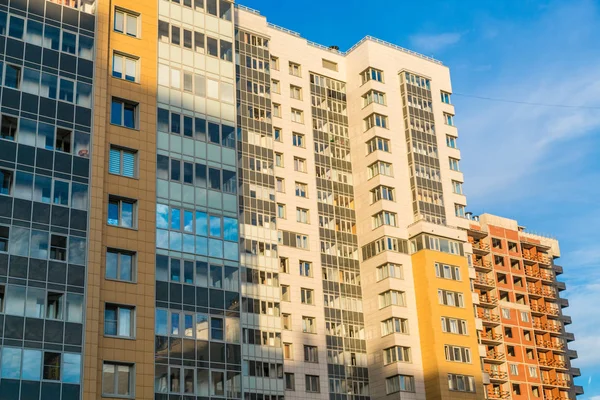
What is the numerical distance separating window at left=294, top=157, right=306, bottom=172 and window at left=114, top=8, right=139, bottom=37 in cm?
3102

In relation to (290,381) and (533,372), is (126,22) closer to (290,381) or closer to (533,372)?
(290,381)

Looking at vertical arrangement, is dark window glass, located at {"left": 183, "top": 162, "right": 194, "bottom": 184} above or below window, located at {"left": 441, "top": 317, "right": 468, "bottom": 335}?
above

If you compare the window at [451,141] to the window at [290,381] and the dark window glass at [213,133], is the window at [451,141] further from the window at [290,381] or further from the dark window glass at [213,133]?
the dark window glass at [213,133]

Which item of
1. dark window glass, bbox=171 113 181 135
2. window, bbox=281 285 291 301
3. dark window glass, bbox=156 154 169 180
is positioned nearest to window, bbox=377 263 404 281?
window, bbox=281 285 291 301

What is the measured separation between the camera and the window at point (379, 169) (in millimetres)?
97131

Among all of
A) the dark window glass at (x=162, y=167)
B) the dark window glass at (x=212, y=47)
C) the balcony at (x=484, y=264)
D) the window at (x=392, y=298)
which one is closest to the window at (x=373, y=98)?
the window at (x=392, y=298)

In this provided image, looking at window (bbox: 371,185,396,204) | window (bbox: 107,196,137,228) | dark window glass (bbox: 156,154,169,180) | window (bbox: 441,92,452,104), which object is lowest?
window (bbox: 107,196,137,228)

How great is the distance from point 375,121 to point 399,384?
29916 mm

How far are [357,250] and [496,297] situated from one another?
2991cm

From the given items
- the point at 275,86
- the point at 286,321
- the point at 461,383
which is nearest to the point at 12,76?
the point at 286,321

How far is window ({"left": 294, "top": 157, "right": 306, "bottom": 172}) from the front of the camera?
9525 centimetres

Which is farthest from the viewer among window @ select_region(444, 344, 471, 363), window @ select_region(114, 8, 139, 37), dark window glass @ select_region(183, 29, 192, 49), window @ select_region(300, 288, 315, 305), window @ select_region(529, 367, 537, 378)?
window @ select_region(529, 367, 537, 378)

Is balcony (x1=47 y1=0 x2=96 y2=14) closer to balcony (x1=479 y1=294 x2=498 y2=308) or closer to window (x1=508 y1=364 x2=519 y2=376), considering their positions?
balcony (x1=479 y1=294 x2=498 y2=308)

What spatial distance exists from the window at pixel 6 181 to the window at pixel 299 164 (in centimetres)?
4145
